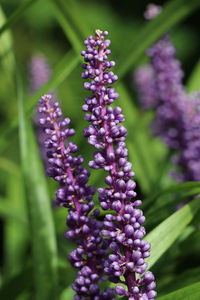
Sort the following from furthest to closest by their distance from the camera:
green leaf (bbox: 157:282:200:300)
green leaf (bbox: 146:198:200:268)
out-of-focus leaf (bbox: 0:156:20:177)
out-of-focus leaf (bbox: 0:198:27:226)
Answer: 1. out-of-focus leaf (bbox: 0:156:20:177)
2. out-of-focus leaf (bbox: 0:198:27:226)
3. green leaf (bbox: 146:198:200:268)
4. green leaf (bbox: 157:282:200:300)

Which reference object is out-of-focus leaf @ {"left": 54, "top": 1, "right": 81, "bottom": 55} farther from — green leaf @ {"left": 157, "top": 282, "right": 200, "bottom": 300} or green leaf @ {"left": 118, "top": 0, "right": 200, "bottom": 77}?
green leaf @ {"left": 157, "top": 282, "right": 200, "bottom": 300}

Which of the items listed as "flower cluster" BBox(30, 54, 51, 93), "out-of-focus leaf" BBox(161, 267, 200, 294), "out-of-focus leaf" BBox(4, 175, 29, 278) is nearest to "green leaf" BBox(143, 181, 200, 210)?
"out-of-focus leaf" BBox(161, 267, 200, 294)

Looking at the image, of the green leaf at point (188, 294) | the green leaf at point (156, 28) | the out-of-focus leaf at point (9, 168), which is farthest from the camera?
the out-of-focus leaf at point (9, 168)

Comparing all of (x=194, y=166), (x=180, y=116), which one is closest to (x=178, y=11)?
(x=180, y=116)

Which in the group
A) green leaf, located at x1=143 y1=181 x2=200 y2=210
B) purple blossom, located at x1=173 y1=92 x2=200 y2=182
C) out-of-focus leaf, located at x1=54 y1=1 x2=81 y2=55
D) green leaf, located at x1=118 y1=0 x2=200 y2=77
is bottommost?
green leaf, located at x1=143 y1=181 x2=200 y2=210

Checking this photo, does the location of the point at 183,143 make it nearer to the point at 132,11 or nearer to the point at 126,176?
the point at 126,176

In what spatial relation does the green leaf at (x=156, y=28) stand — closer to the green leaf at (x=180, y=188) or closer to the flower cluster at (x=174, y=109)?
the flower cluster at (x=174, y=109)

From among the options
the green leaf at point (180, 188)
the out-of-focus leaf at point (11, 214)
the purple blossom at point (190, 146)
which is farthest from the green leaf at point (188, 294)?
the out-of-focus leaf at point (11, 214)
